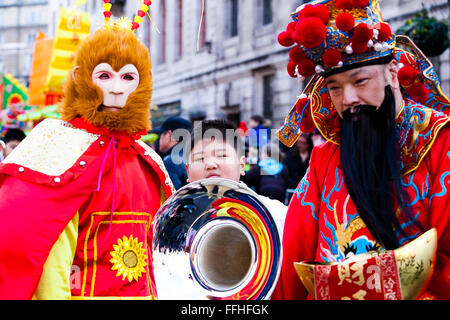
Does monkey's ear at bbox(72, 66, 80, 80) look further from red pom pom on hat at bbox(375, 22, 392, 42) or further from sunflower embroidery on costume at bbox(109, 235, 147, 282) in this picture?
red pom pom on hat at bbox(375, 22, 392, 42)

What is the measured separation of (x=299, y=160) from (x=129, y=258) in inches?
171

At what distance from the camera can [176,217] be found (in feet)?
7.41

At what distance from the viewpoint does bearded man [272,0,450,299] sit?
1.73m

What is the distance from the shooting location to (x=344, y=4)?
6.80ft

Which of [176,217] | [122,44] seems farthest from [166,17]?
[176,217]

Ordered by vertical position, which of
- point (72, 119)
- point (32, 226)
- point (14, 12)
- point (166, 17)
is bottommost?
point (32, 226)

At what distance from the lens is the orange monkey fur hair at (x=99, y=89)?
10.2ft

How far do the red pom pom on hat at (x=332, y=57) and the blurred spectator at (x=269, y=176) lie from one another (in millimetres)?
3760

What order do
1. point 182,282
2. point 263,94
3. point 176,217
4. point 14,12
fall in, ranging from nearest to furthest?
point 182,282 < point 176,217 < point 263,94 < point 14,12

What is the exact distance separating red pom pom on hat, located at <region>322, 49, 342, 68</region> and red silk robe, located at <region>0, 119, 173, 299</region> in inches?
56.4

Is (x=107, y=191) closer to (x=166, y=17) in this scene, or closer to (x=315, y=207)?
(x=315, y=207)

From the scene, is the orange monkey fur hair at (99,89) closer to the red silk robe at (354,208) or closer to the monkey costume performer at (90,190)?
the monkey costume performer at (90,190)

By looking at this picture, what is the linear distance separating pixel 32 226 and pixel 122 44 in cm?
113

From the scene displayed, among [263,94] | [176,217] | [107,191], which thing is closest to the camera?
[176,217]
